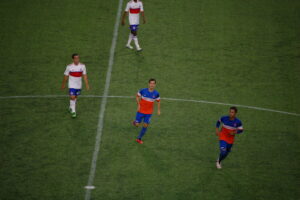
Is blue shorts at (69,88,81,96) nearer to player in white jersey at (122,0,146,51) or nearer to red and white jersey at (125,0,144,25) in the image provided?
player in white jersey at (122,0,146,51)

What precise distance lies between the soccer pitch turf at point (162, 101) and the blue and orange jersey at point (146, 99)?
3.48 feet

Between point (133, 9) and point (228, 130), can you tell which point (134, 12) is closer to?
point (133, 9)

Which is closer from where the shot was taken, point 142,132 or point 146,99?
point 146,99

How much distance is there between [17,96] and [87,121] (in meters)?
2.65

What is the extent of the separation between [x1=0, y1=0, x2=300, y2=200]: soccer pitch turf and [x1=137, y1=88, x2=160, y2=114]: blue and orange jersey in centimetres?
106

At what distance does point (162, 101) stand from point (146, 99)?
2625 millimetres

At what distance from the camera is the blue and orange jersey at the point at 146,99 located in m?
13.6

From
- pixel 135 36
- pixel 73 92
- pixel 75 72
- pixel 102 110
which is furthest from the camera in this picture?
pixel 135 36

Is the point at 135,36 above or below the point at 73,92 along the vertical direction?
above

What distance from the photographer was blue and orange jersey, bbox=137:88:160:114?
13.6m

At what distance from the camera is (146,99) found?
13.6 m

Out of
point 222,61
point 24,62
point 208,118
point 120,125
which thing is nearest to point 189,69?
point 222,61

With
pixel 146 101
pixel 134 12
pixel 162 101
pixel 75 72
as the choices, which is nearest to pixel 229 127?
pixel 146 101

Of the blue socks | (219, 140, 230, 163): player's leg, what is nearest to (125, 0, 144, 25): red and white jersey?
the blue socks
